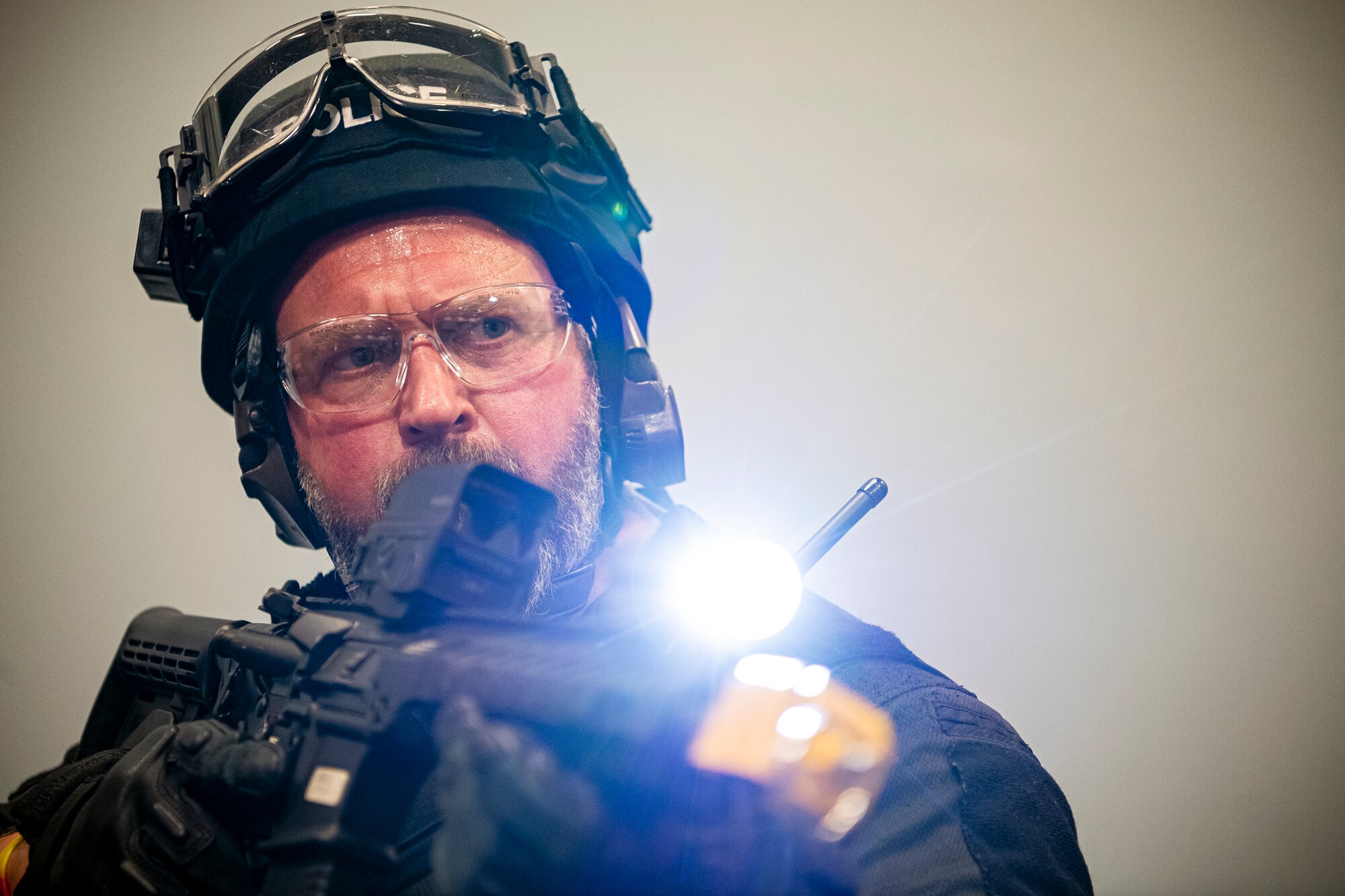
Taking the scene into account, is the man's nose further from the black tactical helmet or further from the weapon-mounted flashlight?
the weapon-mounted flashlight

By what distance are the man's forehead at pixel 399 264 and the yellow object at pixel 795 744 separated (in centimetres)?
140

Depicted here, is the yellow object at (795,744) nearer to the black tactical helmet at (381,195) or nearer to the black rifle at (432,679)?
the black rifle at (432,679)

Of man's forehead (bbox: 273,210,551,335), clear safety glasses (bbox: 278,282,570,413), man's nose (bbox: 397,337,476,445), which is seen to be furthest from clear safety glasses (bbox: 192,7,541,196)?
man's nose (bbox: 397,337,476,445)

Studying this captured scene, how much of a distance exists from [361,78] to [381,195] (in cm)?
52

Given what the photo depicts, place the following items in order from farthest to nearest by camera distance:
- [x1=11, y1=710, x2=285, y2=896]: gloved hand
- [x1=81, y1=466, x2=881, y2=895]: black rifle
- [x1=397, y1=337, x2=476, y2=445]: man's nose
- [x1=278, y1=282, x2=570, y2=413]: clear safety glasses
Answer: [x1=278, y1=282, x2=570, y2=413]: clear safety glasses, [x1=397, y1=337, x2=476, y2=445]: man's nose, [x1=11, y1=710, x2=285, y2=896]: gloved hand, [x1=81, y1=466, x2=881, y2=895]: black rifle

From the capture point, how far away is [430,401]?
161cm

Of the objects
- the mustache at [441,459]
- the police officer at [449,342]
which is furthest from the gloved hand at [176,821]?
the mustache at [441,459]

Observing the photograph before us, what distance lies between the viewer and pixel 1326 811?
99.0 inches

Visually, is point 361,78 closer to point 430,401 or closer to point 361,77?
point 361,77

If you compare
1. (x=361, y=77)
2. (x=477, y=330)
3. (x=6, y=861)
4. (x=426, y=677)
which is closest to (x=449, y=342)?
(x=477, y=330)

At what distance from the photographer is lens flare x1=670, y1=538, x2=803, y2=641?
3.70 ft

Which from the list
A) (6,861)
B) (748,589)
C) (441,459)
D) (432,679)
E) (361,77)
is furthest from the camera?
(361,77)

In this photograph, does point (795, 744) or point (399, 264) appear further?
point (399, 264)

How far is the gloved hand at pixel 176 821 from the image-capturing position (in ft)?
2.83
